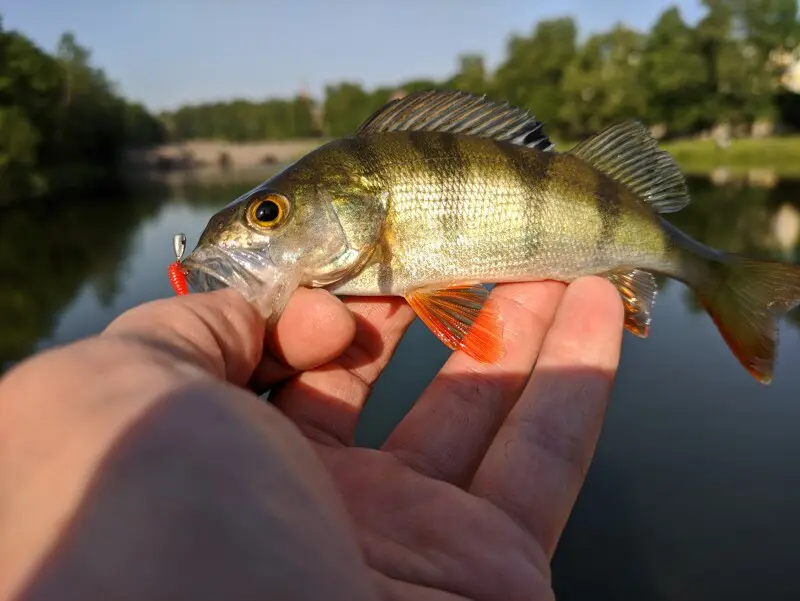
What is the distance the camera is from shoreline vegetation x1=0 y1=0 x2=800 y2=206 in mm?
38531

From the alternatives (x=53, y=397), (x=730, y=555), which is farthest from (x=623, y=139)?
(x=730, y=555)

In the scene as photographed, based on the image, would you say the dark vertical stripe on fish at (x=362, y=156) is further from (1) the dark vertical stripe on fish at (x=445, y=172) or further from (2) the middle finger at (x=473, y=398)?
(2) the middle finger at (x=473, y=398)

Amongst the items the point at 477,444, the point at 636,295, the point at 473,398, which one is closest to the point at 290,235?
the point at 473,398

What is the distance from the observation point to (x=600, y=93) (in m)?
44.9

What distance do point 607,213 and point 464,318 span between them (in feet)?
3.34

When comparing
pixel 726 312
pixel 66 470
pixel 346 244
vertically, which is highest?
pixel 346 244

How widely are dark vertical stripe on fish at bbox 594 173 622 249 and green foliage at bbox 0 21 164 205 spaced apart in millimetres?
36083

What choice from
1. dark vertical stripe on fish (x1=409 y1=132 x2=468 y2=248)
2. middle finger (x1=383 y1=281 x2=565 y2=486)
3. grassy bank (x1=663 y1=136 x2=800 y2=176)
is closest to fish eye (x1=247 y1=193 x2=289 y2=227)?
dark vertical stripe on fish (x1=409 y1=132 x2=468 y2=248)

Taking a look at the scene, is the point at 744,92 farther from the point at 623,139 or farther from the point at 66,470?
the point at 66,470

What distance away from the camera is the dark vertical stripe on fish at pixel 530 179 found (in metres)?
3.10

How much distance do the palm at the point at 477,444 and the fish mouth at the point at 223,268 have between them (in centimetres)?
47

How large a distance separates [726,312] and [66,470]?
126 inches

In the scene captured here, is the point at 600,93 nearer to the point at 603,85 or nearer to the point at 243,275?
the point at 603,85

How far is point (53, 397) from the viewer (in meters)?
1.36
